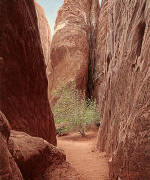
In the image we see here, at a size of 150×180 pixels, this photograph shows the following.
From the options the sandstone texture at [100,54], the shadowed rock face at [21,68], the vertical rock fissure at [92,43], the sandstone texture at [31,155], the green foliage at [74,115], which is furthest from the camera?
the vertical rock fissure at [92,43]

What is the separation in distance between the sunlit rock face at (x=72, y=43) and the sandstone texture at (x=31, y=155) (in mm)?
9281

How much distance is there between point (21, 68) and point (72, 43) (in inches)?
386

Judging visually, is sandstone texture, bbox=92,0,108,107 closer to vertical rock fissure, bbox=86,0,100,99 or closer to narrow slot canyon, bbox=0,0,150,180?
vertical rock fissure, bbox=86,0,100,99

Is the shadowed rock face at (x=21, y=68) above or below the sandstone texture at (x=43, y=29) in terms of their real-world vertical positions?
below

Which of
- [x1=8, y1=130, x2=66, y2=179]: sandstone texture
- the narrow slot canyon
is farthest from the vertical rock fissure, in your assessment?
[x1=8, y1=130, x2=66, y2=179]: sandstone texture

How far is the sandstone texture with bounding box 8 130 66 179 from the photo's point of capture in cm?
180

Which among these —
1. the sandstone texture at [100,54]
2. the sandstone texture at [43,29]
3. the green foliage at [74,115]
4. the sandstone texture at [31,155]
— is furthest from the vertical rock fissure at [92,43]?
the sandstone texture at [31,155]

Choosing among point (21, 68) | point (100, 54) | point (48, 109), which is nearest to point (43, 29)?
point (100, 54)

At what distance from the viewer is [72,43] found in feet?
41.0

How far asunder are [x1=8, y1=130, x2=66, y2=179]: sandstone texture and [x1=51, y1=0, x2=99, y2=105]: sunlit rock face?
30.4 feet

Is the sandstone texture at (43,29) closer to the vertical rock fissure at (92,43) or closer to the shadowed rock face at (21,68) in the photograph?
the vertical rock fissure at (92,43)

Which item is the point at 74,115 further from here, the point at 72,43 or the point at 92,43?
the point at 92,43

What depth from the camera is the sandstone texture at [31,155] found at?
5.90 feet

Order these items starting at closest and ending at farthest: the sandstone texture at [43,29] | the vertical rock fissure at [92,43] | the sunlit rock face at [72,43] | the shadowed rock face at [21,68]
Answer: the shadowed rock face at [21,68]
the sunlit rock face at [72,43]
the vertical rock fissure at [92,43]
the sandstone texture at [43,29]
